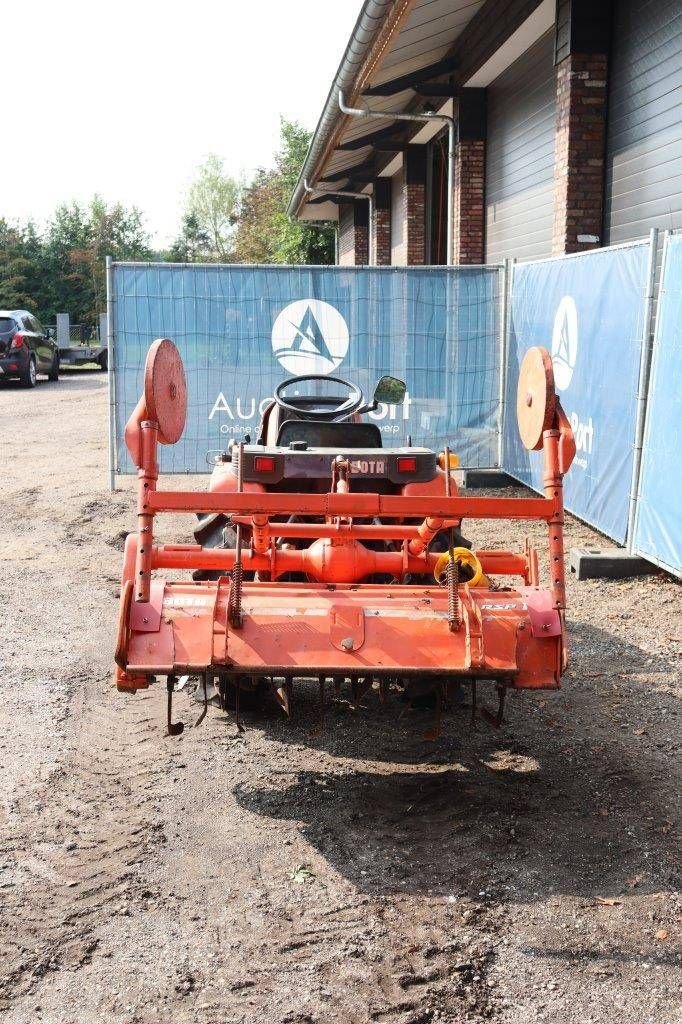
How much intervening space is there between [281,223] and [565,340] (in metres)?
31.1

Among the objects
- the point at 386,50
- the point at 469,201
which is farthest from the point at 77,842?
the point at 469,201

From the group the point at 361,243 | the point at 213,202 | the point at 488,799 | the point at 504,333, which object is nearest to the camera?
the point at 488,799

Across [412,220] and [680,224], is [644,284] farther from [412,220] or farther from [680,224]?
[412,220]

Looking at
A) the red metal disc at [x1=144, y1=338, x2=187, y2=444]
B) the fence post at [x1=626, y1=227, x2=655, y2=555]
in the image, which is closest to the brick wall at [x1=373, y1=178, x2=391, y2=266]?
the fence post at [x1=626, y1=227, x2=655, y2=555]

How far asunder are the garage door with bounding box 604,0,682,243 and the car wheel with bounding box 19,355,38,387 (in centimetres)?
1908

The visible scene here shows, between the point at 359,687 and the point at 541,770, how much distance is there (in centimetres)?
90

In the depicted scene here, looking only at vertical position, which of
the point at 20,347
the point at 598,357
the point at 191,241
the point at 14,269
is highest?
the point at 191,241

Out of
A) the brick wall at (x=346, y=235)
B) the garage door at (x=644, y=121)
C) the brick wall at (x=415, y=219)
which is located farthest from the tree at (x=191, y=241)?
the garage door at (x=644, y=121)

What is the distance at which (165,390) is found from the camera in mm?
4527

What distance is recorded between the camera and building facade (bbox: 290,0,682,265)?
9.23 m

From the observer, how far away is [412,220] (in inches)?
768

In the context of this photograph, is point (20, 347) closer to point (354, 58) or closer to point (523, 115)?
point (523, 115)

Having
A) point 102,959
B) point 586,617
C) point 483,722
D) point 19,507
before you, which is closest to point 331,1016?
point 102,959

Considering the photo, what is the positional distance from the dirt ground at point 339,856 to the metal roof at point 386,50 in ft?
20.7
